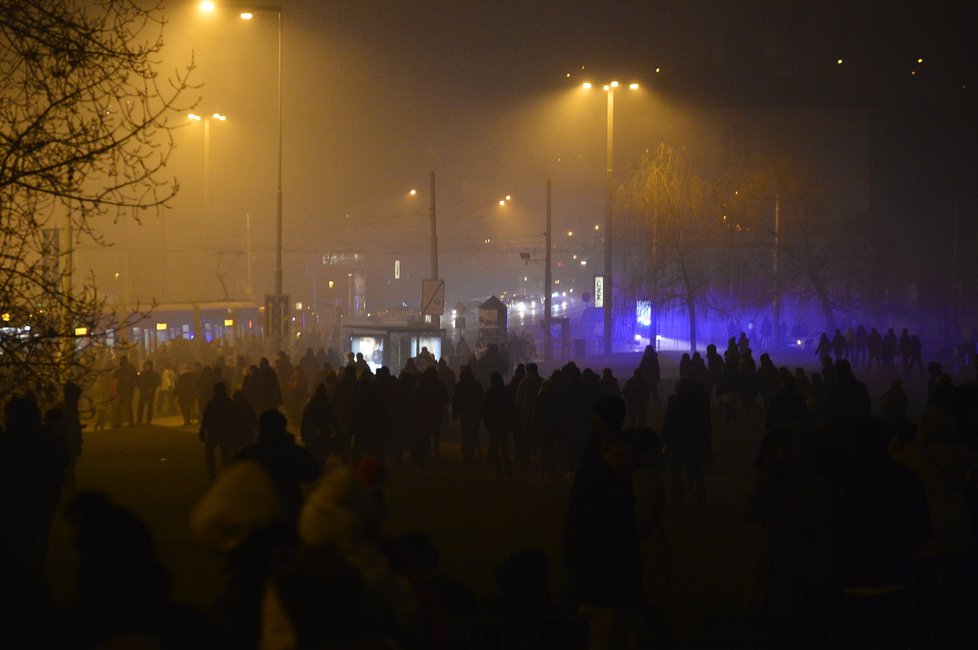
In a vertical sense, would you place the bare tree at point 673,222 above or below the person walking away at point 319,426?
above

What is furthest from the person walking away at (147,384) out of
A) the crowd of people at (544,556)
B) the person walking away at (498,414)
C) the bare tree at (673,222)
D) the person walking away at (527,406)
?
the bare tree at (673,222)

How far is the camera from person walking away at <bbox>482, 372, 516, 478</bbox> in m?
15.9

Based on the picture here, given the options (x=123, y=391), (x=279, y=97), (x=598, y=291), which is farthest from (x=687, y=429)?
(x=598, y=291)

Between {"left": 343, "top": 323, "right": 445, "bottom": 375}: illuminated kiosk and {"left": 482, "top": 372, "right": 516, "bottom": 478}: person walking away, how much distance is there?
14593 mm

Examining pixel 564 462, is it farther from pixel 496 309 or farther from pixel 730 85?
pixel 730 85

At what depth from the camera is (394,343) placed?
105 feet

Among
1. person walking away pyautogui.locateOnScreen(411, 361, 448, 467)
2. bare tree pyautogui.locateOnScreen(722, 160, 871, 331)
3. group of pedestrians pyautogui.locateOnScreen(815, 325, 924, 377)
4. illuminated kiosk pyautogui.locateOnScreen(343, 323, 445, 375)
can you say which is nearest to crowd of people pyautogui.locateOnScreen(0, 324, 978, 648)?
person walking away pyautogui.locateOnScreen(411, 361, 448, 467)

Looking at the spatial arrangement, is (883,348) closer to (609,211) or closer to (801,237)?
(609,211)

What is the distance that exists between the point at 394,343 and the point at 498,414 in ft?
53.7

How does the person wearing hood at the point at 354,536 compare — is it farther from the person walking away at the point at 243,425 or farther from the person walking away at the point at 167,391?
the person walking away at the point at 167,391

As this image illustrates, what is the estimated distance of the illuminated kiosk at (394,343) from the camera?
102 ft

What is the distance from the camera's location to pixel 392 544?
436 cm

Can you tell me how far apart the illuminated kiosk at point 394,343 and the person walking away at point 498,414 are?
14593 mm

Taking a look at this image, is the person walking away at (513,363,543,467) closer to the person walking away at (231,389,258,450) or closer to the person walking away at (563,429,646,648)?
the person walking away at (231,389,258,450)
